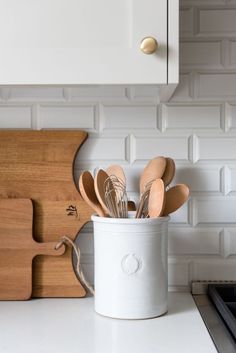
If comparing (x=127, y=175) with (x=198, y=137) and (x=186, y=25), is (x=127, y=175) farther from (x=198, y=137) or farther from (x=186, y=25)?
(x=186, y=25)

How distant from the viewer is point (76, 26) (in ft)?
3.16

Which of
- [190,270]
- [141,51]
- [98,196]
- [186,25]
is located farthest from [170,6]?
[190,270]

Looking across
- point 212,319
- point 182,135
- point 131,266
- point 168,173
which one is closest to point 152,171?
point 168,173

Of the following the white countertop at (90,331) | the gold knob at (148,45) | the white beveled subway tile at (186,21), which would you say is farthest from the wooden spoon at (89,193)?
the white beveled subway tile at (186,21)

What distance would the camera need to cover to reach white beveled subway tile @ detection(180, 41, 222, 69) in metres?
Result: 1.28

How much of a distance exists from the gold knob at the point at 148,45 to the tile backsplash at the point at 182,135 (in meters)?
0.34

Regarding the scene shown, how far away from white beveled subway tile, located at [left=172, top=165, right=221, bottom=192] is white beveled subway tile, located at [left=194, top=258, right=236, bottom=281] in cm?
19

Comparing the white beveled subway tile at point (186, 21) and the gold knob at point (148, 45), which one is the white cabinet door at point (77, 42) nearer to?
the gold knob at point (148, 45)

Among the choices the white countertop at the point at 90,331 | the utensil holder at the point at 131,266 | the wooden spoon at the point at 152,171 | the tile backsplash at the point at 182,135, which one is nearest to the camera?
the white countertop at the point at 90,331

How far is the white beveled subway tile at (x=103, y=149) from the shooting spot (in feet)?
4.23

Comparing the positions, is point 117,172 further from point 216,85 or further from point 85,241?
point 216,85

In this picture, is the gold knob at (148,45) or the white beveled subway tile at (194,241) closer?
the gold knob at (148,45)

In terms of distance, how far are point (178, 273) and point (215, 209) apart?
0.65ft

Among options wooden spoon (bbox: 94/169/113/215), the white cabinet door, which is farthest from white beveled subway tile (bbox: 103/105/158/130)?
the white cabinet door
